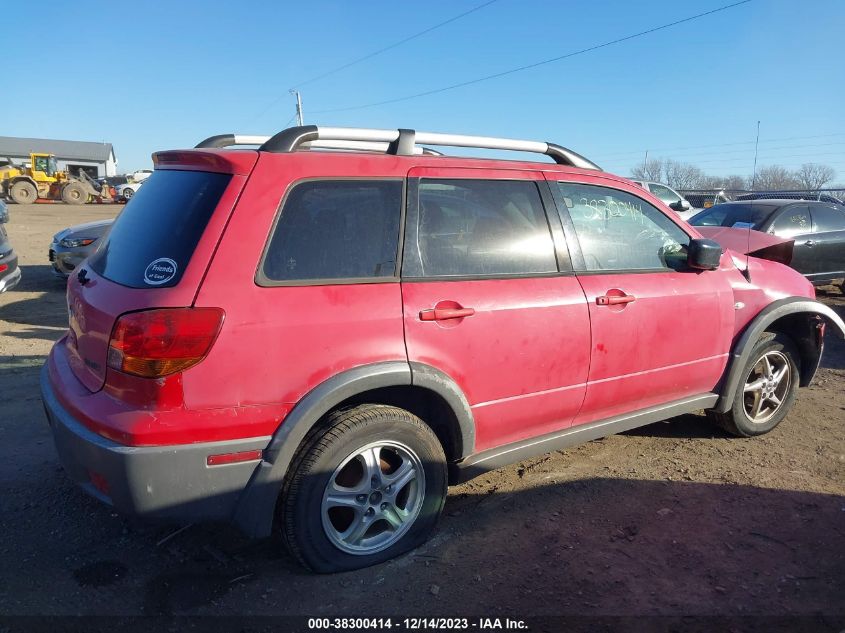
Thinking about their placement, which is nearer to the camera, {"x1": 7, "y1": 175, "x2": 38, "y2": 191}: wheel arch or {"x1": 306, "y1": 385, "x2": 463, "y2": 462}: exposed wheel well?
{"x1": 306, "y1": 385, "x2": 463, "y2": 462}: exposed wheel well

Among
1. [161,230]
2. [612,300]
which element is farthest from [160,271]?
[612,300]

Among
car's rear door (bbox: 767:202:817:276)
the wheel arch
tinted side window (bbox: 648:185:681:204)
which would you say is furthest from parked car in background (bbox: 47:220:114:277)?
the wheel arch

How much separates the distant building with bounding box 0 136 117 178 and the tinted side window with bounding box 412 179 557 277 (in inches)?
3122

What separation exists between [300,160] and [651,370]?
228 centimetres

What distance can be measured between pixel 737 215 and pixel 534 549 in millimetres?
8460

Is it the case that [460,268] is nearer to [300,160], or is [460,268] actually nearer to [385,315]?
[385,315]

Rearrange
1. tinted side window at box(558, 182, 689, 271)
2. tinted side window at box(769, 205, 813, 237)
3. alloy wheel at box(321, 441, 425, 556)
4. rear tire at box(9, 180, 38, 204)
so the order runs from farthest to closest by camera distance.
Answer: rear tire at box(9, 180, 38, 204) < tinted side window at box(769, 205, 813, 237) < tinted side window at box(558, 182, 689, 271) < alloy wheel at box(321, 441, 425, 556)

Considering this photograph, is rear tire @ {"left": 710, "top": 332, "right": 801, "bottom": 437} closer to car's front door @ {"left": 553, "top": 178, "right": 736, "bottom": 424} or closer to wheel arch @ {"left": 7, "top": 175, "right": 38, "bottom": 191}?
car's front door @ {"left": 553, "top": 178, "right": 736, "bottom": 424}

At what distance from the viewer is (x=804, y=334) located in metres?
4.54

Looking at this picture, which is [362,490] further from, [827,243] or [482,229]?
[827,243]

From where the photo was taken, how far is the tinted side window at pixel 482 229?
9.96ft

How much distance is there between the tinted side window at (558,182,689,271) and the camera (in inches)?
140

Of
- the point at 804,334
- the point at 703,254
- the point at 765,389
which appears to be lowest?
the point at 765,389

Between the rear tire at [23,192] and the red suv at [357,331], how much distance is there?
33.8m
